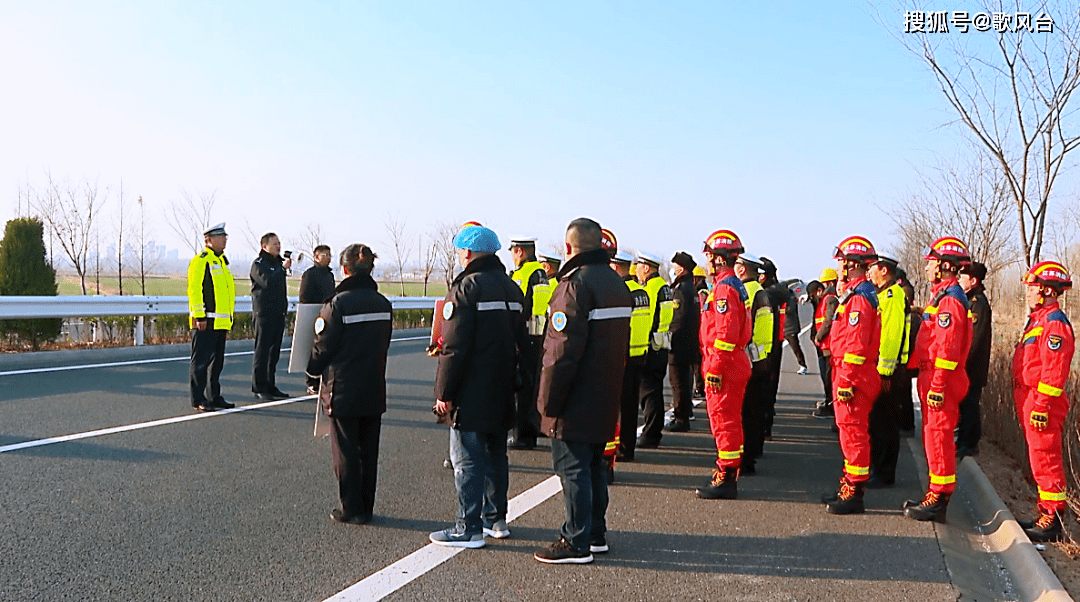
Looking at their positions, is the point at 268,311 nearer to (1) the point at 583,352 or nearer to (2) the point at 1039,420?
(1) the point at 583,352

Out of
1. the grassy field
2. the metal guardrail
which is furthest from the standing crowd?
the grassy field

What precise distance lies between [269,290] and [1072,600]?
9343 mm

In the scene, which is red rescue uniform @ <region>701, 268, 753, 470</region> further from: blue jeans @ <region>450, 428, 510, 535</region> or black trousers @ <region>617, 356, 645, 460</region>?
blue jeans @ <region>450, 428, 510, 535</region>

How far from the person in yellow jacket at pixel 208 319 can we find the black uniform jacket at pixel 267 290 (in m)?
0.82

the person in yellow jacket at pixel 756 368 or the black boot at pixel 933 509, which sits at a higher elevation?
the person in yellow jacket at pixel 756 368

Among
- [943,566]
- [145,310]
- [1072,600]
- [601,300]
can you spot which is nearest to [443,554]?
[601,300]

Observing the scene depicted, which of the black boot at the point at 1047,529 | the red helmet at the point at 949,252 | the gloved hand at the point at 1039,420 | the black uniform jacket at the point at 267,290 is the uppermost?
the red helmet at the point at 949,252

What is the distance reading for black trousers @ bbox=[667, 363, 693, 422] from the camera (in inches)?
369

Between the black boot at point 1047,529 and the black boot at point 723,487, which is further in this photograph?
the black boot at point 723,487

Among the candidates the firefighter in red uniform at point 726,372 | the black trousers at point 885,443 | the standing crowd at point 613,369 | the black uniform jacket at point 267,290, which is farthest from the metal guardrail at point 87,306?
the black trousers at point 885,443

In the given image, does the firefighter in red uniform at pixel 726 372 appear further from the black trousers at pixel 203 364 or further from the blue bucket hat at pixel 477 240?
the black trousers at pixel 203 364

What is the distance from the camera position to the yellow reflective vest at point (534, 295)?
24.4ft

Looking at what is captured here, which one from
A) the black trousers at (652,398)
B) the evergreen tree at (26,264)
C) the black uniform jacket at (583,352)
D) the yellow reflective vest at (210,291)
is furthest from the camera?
the evergreen tree at (26,264)

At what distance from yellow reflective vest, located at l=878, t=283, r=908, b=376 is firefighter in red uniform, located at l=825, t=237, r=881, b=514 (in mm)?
139
